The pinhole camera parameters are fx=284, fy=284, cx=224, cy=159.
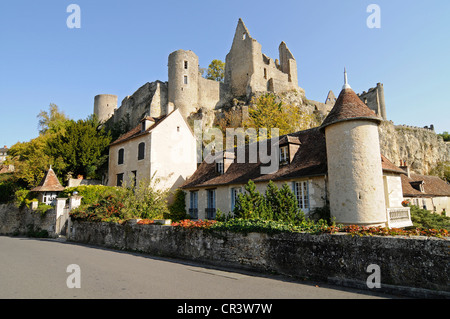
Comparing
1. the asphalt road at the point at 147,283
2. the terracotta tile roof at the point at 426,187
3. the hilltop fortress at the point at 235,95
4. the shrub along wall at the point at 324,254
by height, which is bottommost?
the asphalt road at the point at 147,283

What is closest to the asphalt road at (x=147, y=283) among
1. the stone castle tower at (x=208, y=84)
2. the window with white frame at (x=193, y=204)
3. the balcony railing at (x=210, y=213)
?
the balcony railing at (x=210, y=213)

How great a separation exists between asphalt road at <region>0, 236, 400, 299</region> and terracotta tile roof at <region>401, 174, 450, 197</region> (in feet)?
70.9

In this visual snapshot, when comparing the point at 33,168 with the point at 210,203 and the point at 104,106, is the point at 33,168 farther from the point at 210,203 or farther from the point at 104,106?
the point at 104,106

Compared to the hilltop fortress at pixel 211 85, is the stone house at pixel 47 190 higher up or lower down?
lower down

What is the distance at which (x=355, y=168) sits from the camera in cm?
1186

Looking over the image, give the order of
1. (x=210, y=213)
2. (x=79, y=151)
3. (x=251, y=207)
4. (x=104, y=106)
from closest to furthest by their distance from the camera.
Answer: (x=251, y=207), (x=210, y=213), (x=79, y=151), (x=104, y=106)

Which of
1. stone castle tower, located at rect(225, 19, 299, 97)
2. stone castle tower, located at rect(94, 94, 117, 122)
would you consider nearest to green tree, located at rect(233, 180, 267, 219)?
stone castle tower, located at rect(225, 19, 299, 97)

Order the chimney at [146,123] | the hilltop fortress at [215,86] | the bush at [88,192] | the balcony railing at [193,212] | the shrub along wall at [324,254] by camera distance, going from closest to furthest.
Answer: the shrub along wall at [324,254] → the balcony railing at [193,212] → the bush at [88,192] → the chimney at [146,123] → the hilltop fortress at [215,86]

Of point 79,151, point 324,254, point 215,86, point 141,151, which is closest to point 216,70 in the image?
point 215,86

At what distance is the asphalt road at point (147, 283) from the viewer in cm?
593

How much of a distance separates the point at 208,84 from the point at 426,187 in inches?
1338

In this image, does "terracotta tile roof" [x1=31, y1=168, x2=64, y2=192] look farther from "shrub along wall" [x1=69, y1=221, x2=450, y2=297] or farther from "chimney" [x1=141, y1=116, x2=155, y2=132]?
"shrub along wall" [x1=69, y1=221, x2=450, y2=297]

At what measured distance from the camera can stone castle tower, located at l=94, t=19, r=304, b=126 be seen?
4416 centimetres

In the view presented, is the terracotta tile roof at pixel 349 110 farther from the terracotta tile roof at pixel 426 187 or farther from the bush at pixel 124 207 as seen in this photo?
the terracotta tile roof at pixel 426 187
